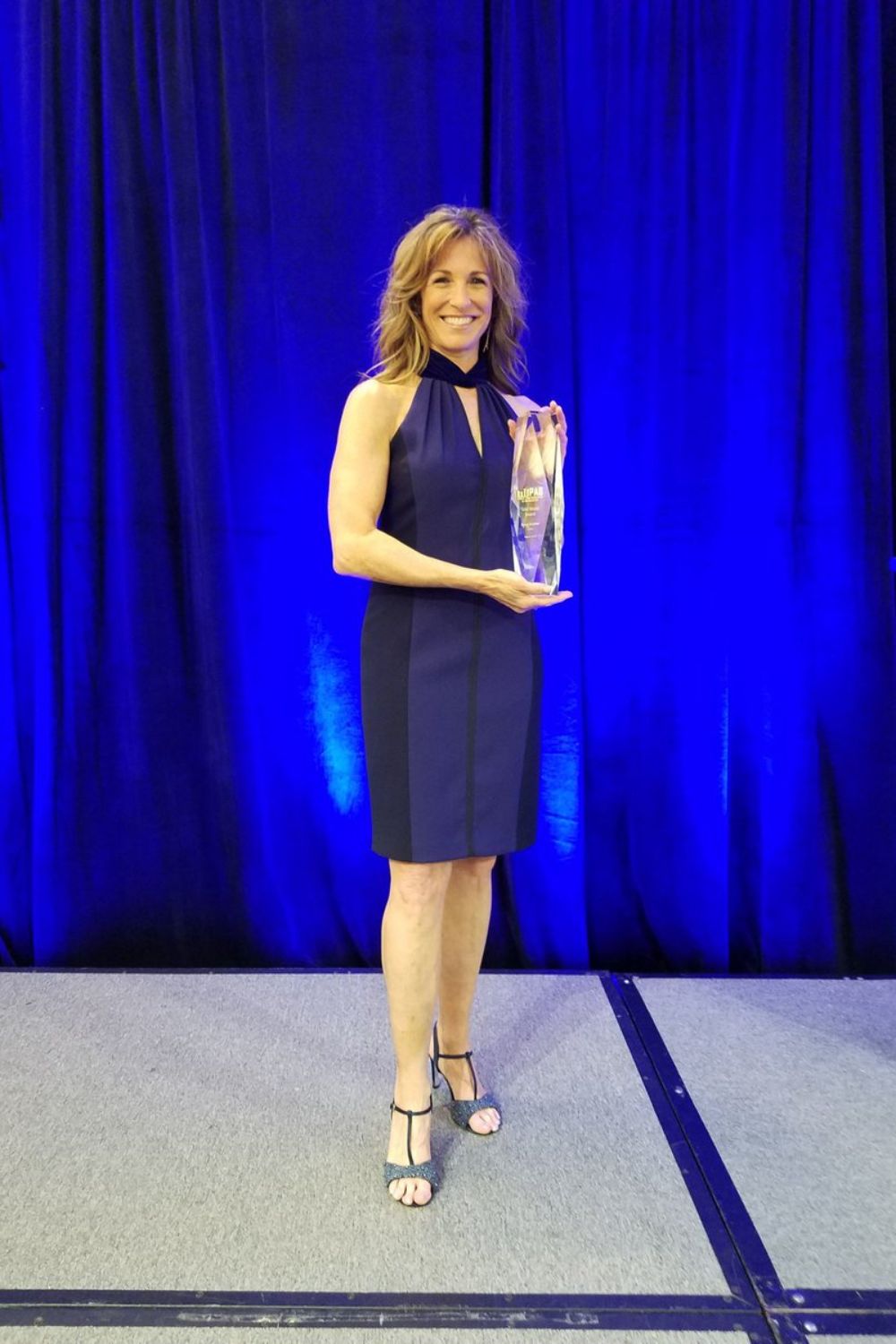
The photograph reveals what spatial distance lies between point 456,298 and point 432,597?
501 mm

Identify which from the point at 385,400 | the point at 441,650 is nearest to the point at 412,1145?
the point at 441,650

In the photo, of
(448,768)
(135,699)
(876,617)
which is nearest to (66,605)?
(135,699)

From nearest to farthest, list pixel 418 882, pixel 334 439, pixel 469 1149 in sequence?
pixel 418 882 < pixel 469 1149 < pixel 334 439

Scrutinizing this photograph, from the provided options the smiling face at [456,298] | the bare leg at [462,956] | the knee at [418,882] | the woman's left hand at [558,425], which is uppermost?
the smiling face at [456,298]

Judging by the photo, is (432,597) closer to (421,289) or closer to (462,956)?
(421,289)

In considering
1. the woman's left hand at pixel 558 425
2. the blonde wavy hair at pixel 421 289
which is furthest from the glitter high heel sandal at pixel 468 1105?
the blonde wavy hair at pixel 421 289

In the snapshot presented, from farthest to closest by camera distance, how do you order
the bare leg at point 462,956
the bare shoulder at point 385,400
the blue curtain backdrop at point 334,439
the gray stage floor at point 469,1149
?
the blue curtain backdrop at point 334,439 < the bare leg at point 462,956 < the bare shoulder at point 385,400 < the gray stage floor at point 469,1149

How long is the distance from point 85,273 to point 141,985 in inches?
71.7

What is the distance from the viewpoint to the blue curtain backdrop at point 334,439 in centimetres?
262

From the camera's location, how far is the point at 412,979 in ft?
6.05

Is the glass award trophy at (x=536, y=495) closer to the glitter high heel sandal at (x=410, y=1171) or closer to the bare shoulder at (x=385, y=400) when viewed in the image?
the bare shoulder at (x=385, y=400)

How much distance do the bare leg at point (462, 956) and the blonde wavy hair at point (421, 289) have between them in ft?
3.03

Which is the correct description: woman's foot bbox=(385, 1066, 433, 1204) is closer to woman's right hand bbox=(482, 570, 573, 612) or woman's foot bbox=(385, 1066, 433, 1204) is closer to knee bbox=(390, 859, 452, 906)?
knee bbox=(390, 859, 452, 906)

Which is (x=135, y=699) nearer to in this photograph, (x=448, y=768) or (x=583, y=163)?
(x=448, y=768)
